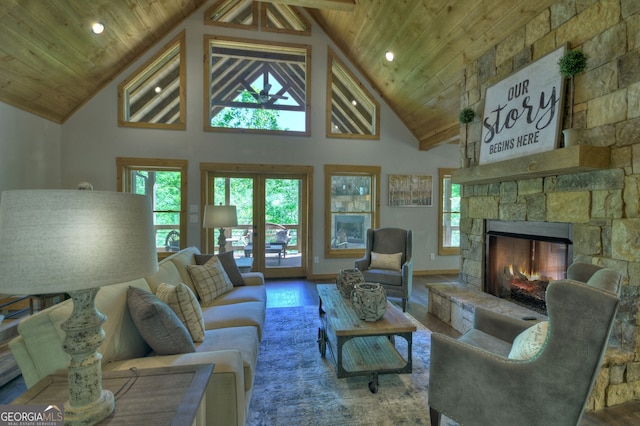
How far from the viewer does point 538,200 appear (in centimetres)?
263

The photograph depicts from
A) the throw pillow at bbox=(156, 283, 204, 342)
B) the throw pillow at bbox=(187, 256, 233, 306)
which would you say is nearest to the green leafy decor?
the throw pillow at bbox=(156, 283, 204, 342)

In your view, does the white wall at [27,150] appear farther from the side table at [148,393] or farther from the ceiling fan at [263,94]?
the side table at [148,393]

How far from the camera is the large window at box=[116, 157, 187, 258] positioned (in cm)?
489

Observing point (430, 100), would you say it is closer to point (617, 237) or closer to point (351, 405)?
point (617, 237)

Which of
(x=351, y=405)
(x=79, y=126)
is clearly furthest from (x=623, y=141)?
(x=79, y=126)

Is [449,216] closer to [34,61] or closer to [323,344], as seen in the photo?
[323,344]

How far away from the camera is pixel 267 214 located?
5344 mm

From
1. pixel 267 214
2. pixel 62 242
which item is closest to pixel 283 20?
pixel 267 214

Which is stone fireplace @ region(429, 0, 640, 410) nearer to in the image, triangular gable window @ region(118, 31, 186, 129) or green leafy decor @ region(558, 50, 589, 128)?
green leafy decor @ region(558, 50, 589, 128)

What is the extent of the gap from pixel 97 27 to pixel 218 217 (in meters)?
2.74

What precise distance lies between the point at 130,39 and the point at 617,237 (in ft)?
19.7

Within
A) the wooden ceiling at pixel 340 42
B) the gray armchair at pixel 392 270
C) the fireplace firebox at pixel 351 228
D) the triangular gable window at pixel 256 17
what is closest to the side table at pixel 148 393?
the gray armchair at pixel 392 270

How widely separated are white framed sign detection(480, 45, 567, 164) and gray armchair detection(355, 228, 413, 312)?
152cm

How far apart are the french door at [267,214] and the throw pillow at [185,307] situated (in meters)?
3.26
